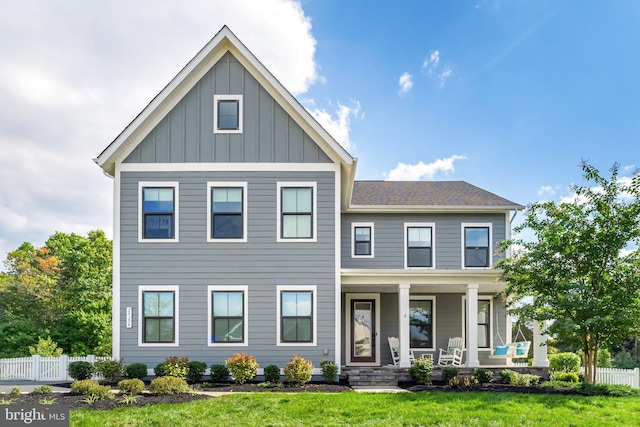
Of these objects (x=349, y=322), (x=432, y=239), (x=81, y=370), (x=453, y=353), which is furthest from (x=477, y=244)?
(x=81, y=370)

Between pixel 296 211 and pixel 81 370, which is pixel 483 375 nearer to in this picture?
pixel 296 211

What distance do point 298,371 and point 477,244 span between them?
26.6 ft

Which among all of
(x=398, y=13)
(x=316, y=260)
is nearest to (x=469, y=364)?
(x=316, y=260)

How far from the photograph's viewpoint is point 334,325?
13.3m

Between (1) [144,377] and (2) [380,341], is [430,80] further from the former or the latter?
(1) [144,377]

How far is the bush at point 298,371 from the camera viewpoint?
39.7 ft

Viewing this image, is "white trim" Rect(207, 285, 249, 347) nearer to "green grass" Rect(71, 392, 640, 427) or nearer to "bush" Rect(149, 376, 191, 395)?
"bush" Rect(149, 376, 191, 395)

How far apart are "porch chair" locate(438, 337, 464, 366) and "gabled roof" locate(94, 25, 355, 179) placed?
6177mm

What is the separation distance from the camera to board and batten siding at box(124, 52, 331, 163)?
13680 mm

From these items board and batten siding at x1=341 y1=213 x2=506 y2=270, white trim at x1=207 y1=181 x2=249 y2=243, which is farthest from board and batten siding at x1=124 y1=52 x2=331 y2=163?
board and batten siding at x1=341 y1=213 x2=506 y2=270

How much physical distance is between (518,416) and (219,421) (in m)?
5.10

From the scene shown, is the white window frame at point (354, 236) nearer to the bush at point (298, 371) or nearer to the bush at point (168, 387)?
the bush at point (298, 371)

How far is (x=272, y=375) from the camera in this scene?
12469mm

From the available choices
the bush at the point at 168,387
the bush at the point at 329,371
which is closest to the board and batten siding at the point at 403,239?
the bush at the point at 329,371
